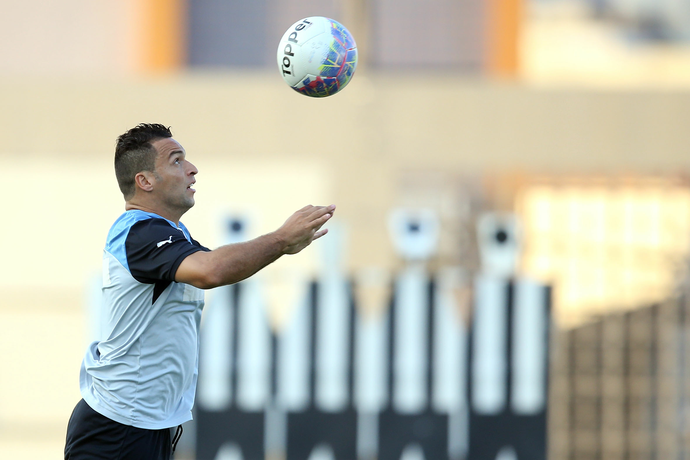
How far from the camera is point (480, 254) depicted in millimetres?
7621

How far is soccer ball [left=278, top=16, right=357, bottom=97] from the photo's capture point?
388cm

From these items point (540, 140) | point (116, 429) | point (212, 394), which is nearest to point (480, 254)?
point (540, 140)

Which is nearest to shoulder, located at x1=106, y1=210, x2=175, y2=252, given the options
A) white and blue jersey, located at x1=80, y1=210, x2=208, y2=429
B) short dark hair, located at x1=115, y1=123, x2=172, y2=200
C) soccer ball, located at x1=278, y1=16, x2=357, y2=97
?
white and blue jersey, located at x1=80, y1=210, x2=208, y2=429

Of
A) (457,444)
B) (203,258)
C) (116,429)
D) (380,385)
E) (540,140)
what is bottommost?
(457,444)

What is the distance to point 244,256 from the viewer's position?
2754mm

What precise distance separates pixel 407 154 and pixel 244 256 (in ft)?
15.9

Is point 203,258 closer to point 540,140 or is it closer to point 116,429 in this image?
point 116,429

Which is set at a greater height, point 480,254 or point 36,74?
point 36,74

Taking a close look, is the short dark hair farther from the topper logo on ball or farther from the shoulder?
the topper logo on ball

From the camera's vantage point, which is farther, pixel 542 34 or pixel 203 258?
pixel 542 34

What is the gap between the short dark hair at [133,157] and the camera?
3.17m

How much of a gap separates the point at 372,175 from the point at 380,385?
1.75m

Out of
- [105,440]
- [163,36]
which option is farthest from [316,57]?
[163,36]

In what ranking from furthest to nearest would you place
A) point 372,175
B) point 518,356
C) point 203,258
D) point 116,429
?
point 372,175 < point 518,356 < point 116,429 < point 203,258
